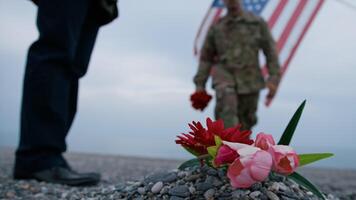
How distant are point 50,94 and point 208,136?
1508mm

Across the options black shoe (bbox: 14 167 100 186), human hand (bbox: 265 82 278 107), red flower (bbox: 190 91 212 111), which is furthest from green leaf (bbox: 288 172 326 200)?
human hand (bbox: 265 82 278 107)

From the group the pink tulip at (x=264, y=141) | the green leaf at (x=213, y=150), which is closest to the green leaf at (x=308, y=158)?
the pink tulip at (x=264, y=141)

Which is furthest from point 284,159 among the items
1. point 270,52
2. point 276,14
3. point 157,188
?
point 276,14

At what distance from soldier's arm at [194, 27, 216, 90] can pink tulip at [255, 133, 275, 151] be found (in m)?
2.47

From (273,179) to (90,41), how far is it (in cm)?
180

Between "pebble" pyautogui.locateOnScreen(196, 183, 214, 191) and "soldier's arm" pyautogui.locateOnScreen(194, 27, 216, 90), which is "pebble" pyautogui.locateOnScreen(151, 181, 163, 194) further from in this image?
"soldier's arm" pyautogui.locateOnScreen(194, 27, 216, 90)

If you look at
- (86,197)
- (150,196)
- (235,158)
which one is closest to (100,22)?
(86,197)

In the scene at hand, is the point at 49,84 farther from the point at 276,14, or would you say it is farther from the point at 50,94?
the point at 276,14

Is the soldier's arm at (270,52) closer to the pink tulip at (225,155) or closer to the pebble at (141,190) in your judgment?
the pebble at (141,190)

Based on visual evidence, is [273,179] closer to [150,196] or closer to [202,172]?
[202,172]

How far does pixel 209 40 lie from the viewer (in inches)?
149

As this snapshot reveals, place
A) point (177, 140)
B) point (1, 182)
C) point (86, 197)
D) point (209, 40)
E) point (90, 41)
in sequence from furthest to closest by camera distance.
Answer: point (209, 40)
point (90, 41)
point (1, 182)
point (86, 197)
point (177, 140)

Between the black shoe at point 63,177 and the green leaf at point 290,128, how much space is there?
152cm

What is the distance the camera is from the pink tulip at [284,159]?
1175 mm
